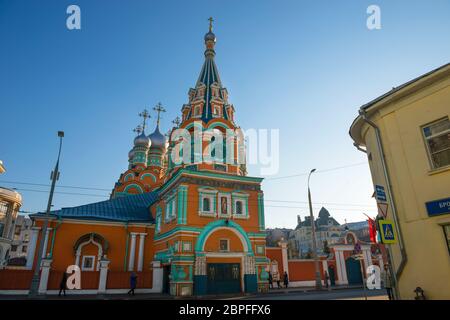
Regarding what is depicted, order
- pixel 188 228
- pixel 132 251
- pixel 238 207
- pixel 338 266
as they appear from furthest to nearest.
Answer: pixel 338 266 → pixel 132 251 → pixel 238 207 → pixel 188 228

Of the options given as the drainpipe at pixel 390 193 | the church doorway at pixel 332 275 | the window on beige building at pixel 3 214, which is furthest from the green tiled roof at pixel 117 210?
the window on beige building at pixel 3 214

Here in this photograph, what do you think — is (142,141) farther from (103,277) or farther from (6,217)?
(103,277)

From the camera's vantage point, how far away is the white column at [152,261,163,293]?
2136 centimetres

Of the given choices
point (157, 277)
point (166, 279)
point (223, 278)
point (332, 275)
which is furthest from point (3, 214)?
point (332, 275)

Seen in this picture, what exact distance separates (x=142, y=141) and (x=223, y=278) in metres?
29.4

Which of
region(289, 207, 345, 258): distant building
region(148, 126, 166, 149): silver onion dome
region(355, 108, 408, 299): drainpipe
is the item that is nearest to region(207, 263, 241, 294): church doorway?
region(355, 108, 408, 299): drainpipe

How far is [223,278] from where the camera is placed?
812 inches

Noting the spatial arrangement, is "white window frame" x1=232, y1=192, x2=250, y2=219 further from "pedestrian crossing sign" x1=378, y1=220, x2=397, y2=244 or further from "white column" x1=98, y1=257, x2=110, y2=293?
"pedestrian crossing sign" x1=378, y1=220, x2=397, y2=244

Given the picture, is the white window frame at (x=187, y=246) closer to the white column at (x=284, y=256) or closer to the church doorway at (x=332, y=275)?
the white column at (x=284, y=256)

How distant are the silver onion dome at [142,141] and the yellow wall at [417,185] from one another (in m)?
38.2

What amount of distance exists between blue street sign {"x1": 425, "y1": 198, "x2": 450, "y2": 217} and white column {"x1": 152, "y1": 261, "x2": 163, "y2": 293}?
18.2m

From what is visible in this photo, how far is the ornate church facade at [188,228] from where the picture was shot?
66.3 feet

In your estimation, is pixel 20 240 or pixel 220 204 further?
pixel 20 240
